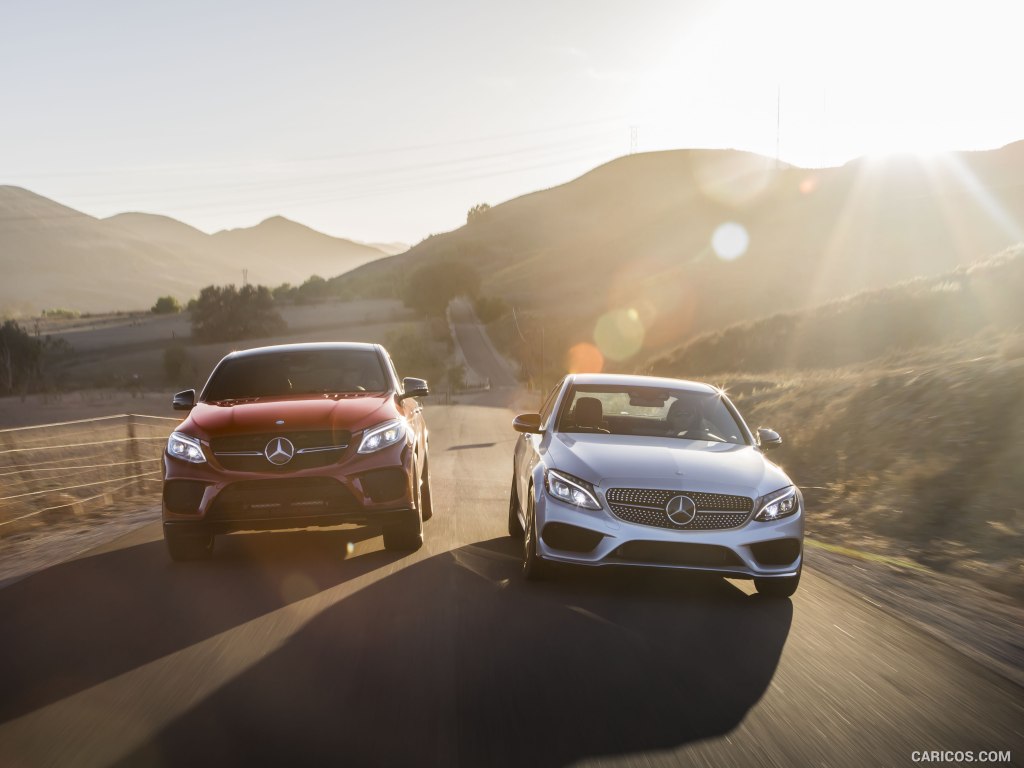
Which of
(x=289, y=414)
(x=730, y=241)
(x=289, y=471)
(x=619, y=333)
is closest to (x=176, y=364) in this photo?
(x=619, y=333)

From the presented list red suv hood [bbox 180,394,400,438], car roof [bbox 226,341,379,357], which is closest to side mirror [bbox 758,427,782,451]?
red suv hood [bbox 180,394,400,438]

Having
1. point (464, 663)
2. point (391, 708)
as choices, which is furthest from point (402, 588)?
point (391, 708)

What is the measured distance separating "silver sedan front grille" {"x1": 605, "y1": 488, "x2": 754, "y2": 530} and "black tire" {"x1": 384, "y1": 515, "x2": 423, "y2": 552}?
92.0 inches

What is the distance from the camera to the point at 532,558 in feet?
25.7

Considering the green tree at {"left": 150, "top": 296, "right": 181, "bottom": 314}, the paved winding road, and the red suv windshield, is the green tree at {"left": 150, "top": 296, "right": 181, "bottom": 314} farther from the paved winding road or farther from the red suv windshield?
the paved winding road

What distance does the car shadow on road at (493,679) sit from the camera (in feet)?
14.7

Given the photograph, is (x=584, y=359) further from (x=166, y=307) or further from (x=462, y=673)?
(x=462, y=673)

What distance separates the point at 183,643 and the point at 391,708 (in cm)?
191

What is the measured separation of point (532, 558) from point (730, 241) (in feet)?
461

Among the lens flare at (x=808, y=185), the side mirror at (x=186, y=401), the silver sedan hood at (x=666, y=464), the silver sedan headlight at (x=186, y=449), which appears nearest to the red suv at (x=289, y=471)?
the silver sedan headlight at (x=186, y=449)

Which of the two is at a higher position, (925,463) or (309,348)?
(309,348)

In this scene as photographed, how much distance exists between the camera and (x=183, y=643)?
6.29 meters

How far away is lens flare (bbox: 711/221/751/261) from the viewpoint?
407 ft

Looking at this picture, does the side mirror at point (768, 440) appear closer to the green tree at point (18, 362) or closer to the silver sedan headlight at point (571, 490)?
the silver sedan headlight at point (571, 490)
